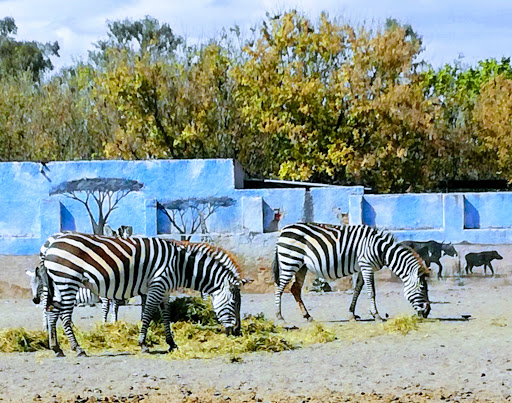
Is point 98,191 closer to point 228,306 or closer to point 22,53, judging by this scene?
point 228,306

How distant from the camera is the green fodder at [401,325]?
13.0 metres

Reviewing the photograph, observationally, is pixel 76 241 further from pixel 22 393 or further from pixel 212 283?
pixel 22 393

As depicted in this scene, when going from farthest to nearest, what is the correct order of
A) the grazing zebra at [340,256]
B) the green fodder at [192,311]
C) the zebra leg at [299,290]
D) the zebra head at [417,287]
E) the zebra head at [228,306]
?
1. the zebra leg at [299,290]
2. the grazing zebra at [340,256]
3. the zebra head at [417,287]
4. the green fodder at [192,311]
5. the zebra head at [228,306]

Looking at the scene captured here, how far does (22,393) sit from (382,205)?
12170 millimetres

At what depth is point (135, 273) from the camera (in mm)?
11891

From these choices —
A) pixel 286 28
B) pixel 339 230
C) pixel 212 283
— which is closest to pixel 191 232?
pixel 339 230

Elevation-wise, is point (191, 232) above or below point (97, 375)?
above

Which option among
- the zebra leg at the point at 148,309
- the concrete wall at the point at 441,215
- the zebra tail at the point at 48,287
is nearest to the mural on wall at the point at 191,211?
the concrete wall at the point at 441,215

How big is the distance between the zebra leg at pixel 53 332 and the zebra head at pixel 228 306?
2050 mm

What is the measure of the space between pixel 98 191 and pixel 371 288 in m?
7.60

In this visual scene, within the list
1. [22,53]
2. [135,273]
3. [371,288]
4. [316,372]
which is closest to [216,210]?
[371,288]

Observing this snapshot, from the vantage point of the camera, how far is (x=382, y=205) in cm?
2017

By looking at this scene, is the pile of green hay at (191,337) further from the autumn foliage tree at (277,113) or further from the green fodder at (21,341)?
the autumn foliage tree at (277,113)

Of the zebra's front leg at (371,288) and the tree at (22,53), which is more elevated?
the tree at (22,53)
